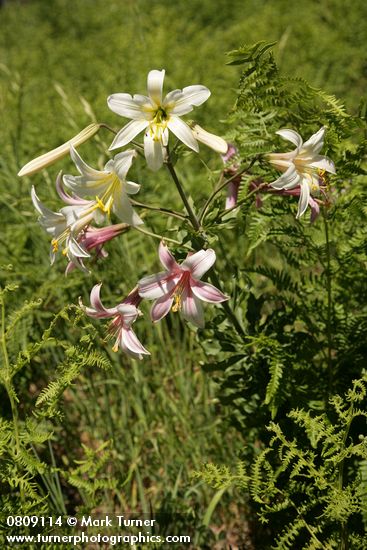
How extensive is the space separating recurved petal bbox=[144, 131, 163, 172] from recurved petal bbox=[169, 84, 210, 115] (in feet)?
0.36

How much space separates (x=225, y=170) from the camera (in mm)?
1752

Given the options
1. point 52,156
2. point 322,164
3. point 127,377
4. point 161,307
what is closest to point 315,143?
point 322,164

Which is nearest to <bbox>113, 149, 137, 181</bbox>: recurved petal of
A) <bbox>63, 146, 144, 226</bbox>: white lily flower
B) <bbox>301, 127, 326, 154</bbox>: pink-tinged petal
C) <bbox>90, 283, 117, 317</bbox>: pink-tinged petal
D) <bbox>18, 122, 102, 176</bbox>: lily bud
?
<bbox>63, 146, 144, 226</bbox>: white lily flower

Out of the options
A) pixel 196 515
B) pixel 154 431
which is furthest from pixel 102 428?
pixel 196 515

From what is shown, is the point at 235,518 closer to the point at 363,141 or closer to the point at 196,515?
the point at 196,515

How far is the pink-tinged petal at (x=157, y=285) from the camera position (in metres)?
1.50

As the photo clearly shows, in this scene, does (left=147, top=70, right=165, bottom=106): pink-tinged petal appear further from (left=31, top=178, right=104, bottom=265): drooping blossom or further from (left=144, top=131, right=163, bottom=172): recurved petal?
(left=31, top=178, right=104, bottom=265): drooping blossom

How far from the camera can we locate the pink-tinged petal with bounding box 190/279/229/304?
146 cm

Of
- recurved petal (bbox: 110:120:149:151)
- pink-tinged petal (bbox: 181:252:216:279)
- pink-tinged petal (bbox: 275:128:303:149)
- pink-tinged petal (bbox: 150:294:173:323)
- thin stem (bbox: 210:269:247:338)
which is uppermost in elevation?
recurved petal (bbox: 110:120:149:151)

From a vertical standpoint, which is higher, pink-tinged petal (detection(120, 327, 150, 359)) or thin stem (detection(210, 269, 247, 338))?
thin stem (detection(210, 269, 247, 338))

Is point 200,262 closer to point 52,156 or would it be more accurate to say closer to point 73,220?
point 73,220

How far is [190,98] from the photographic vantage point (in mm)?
1453

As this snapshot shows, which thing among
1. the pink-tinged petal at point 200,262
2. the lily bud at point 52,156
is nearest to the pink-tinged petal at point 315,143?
the pink-tinged petal at point 200,262

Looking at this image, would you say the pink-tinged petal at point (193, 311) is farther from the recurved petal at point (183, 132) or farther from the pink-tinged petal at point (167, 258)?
the recurved petal at point (183, 132)
